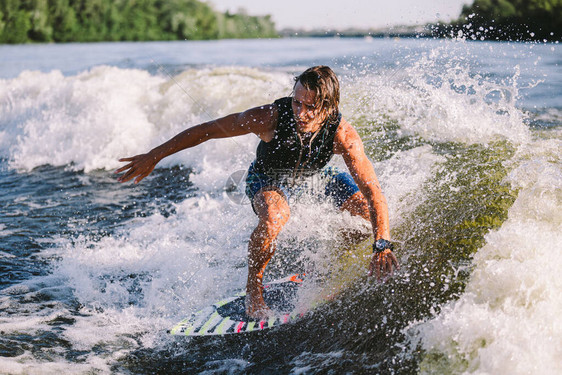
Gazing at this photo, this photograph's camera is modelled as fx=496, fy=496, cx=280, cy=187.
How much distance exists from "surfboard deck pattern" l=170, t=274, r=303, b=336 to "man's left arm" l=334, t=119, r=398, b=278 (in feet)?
3.02

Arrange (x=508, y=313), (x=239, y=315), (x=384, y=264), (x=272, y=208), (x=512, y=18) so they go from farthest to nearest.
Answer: (x=512, y=18), (x=239, y=315), (x=272, y=208), (x=384, y=264), (x=508, y=313)

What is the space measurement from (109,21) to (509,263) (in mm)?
45958

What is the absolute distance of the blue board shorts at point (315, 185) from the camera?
3928 mm

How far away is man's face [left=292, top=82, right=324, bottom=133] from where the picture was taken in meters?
3.40

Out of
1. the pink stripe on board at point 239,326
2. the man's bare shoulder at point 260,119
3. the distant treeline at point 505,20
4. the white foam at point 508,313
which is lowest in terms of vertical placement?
the pink stripe on board at point 239,326

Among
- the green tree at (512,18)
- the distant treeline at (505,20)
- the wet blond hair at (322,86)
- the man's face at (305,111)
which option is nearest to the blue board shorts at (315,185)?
the man's face at (305,111)

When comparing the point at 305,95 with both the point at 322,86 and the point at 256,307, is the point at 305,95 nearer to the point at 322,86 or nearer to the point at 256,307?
the point at 322,86

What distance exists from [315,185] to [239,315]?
1.20 meters

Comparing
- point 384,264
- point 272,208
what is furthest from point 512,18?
point 384,264

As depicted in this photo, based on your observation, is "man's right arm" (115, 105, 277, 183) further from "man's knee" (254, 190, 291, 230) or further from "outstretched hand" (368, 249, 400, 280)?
"outstretched hand" (368, 249, 400, 280)

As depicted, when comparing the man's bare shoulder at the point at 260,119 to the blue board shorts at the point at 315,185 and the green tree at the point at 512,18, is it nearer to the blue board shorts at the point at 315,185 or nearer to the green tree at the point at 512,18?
the blue board shorts at the point at 315,185

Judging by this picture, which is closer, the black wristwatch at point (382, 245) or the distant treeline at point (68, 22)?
the black wristwatch at point (382, 245)

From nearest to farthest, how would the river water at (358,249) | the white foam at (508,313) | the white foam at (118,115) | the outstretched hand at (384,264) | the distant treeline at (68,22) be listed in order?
the white foam at (508,313), the river water at (358,249), the outstretched hand at (384,264), the white foam at (118,115), the distant treeline at (68,22)

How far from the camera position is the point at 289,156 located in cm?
375
